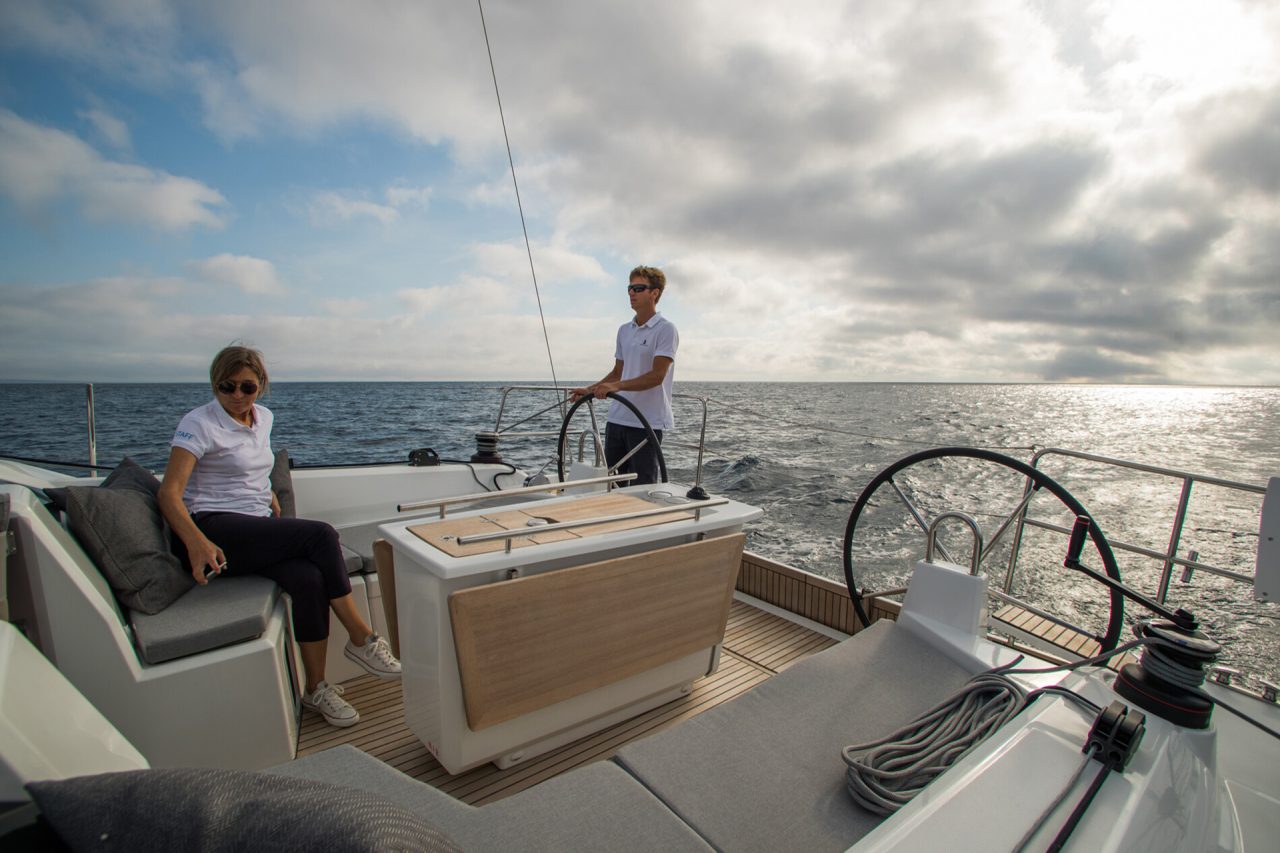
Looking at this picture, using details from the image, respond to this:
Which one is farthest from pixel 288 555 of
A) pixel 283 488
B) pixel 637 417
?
pixel 637 417

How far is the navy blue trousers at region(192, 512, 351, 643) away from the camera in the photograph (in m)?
1.90

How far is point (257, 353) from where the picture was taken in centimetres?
208

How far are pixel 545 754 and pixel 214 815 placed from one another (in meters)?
1.39

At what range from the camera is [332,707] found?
1.89m

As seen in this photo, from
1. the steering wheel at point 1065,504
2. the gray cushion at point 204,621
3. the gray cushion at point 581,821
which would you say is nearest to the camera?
the gray cushion at point 581,821

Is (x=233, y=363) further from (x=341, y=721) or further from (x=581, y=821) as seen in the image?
(x=581, y=821)

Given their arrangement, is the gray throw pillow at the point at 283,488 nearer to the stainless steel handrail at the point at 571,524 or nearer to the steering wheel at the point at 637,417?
the steering wheel at the point at 637,417

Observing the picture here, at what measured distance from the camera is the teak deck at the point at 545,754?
1.66 meters

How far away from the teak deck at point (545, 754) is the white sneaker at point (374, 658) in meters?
0.13

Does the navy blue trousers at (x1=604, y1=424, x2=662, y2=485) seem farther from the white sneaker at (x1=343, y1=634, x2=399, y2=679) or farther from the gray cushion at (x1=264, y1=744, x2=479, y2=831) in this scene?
the gray cushion at (x1=264, y1=744, x2=479, y2=831)

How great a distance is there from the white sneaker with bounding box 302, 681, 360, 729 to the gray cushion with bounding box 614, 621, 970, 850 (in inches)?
43.7

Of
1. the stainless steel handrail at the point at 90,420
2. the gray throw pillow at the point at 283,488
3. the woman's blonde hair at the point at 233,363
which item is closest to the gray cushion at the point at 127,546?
the woman's blonde hair at the point at 233,363

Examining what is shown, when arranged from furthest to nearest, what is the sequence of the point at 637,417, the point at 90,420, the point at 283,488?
1. the point at 637,417
2. the point at 90,420
3. the point at 283,488

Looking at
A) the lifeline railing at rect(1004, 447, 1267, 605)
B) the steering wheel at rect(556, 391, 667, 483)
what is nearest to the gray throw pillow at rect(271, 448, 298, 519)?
the steering wheel at rect(556, 391, 667, 483)
